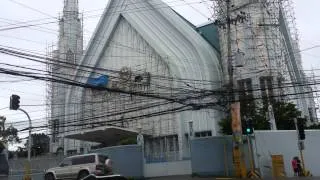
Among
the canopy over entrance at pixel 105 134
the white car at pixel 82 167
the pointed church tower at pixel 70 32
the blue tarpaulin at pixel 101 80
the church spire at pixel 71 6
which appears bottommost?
the white car at pixel 82 167

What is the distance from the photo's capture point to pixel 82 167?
97.2 ft

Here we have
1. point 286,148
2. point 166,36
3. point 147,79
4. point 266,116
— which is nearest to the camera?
point 286,148

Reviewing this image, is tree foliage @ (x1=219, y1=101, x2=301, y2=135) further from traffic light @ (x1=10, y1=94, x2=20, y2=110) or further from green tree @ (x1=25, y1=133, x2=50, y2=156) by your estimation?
green tree @ (x1=25, y1=133, x2=50, y2=156)

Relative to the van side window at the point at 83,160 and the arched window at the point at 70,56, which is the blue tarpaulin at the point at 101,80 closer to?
the arched window at the point at 70,56

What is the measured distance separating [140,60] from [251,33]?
12146 mm

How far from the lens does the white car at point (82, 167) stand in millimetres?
28881

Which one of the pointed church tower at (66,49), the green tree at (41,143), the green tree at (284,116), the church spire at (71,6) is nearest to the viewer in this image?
the green tree at (284,116)

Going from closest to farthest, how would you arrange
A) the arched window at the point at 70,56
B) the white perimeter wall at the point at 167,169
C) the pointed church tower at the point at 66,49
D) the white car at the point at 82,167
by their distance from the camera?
1. the white car at the point at 82,167
2. the white perimeter wall at the point at 167,169
3. the pointed church tower at the point at 66,49
4. the arched window at the point at 70,56

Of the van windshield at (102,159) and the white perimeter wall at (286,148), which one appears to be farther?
the white perimeter wall at (286,148)

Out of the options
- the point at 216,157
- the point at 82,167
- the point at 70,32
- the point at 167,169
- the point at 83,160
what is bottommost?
the point at 167,169

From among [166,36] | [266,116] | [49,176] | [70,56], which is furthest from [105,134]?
[70,56]

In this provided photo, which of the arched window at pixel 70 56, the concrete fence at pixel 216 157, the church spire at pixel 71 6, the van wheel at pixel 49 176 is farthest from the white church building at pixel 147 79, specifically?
the van wheel at pixel 49 176

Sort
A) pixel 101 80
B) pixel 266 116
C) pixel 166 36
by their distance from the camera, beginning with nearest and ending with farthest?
pixel 266 116
pixel 166 36
pixel 101 80

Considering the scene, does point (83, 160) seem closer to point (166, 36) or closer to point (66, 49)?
point (166, 36)
